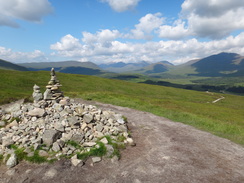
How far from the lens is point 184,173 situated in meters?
10.8

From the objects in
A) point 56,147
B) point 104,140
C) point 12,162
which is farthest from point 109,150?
point 12,162

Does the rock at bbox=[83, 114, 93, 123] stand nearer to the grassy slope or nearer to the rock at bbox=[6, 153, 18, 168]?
the rock at bbox=[6, 153, 18, 168]

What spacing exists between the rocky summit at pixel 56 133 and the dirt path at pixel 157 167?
896mm

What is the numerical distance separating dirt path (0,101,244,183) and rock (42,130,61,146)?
2.31 m

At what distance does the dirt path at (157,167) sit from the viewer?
10.0 metres

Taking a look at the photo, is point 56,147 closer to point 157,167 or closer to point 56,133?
point 56,133

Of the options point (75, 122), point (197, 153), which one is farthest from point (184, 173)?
point (75, 122)

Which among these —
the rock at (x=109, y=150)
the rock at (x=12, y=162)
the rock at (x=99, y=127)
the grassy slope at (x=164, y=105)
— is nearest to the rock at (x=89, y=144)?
the rock at (x=109, y=150)

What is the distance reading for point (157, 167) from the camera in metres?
11.4

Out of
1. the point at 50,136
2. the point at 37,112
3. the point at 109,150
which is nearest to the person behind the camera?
the point at 109,150

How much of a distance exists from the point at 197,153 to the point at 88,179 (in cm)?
986

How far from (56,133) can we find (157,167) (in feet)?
29.9

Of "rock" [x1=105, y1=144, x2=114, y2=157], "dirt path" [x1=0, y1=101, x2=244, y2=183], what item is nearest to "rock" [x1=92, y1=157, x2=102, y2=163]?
"dirt path" [x1=0, y1=101, x2=244, y2=183]

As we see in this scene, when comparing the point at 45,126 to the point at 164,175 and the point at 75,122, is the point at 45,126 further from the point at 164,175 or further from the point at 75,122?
the point at 164,175
